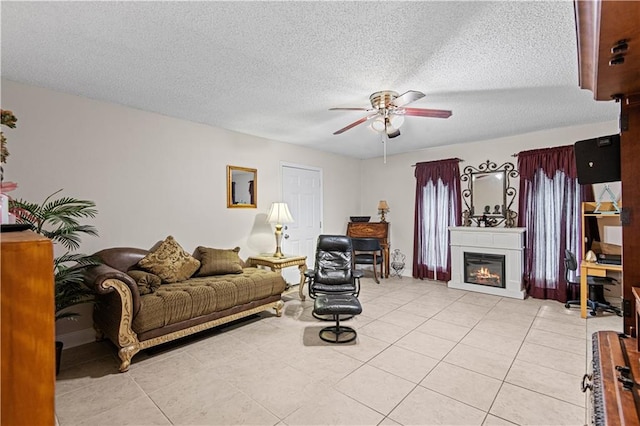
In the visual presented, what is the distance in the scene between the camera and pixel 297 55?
2.25 m

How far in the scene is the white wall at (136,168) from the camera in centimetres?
279

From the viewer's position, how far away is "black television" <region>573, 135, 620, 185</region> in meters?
1.44

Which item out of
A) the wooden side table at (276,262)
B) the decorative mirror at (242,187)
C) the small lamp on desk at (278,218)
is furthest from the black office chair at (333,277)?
the decorative mirror at (242,187)

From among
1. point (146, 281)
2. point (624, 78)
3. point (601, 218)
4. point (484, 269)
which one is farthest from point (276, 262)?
point (601, 218)

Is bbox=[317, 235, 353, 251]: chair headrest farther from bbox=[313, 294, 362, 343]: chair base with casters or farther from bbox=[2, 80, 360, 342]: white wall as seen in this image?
bbox=[2, 80, 360, 342]: white wall

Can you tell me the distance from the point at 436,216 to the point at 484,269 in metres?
1.20

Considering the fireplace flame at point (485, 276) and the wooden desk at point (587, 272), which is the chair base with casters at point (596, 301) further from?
the fireplace flame at point (485, 276)

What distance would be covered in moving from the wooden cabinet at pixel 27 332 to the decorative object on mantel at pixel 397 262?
577 cm

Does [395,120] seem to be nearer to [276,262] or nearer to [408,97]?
[408,97]

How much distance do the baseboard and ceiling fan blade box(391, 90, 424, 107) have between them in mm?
3792

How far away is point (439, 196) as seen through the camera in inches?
217

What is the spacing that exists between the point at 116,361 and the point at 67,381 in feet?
1.21

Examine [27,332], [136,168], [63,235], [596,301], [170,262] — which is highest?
[136,168]

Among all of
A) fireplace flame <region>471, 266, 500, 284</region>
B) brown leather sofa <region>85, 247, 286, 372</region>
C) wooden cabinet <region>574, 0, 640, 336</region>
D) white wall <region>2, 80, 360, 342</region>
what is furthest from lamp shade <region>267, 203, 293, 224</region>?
wooden cabinet <region>574, 0, 640, 336</region>
